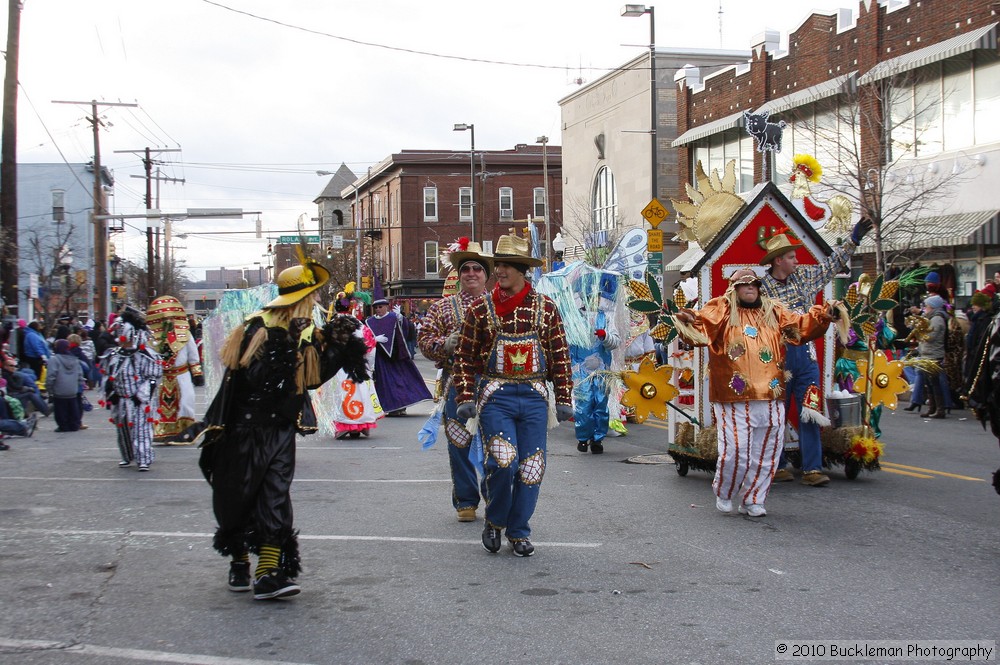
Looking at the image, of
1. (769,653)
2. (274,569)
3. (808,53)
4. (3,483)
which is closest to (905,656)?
(769,653)

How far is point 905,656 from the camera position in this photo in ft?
15.0

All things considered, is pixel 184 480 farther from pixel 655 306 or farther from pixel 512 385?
pixel 655 306

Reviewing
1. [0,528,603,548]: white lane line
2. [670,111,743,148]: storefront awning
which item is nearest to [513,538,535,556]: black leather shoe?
[0,528,603,548]: white lane line

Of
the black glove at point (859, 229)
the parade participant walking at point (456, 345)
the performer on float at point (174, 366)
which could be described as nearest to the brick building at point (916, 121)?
the black glove at point (859, 229)

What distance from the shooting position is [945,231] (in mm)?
22234

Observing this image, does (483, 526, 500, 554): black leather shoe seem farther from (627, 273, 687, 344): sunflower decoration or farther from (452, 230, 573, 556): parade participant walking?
(627, 273, 687, 344): sunflower decoration

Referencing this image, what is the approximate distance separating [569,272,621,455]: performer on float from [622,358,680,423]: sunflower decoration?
272 centimetres

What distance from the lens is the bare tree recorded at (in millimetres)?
22156

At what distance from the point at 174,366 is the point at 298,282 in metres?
7.29

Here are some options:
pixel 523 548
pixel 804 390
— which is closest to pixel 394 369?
pixel 804 390

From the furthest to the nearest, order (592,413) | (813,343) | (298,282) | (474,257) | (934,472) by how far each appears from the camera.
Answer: (592,413), (934,472), (813,343), (474,257), (298,282)

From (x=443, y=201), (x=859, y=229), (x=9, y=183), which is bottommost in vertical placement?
(x=859, y=229)

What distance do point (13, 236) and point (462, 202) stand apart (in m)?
47.1

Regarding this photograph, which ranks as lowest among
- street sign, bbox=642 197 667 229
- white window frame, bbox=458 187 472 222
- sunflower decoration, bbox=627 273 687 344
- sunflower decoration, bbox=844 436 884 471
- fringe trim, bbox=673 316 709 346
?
sunflower decoration, bbox=844 436 884 471
